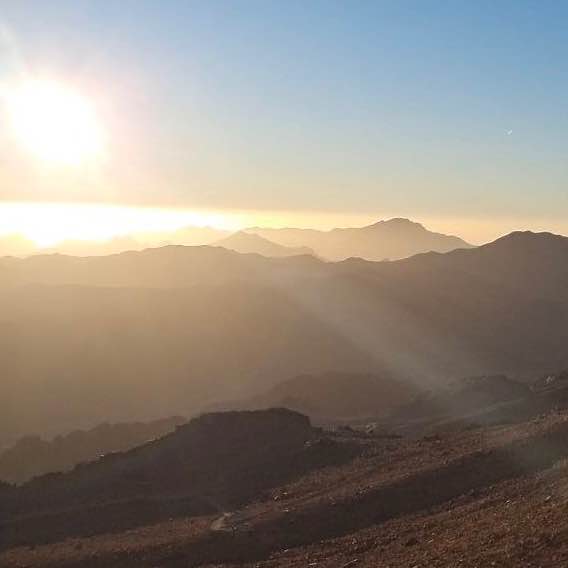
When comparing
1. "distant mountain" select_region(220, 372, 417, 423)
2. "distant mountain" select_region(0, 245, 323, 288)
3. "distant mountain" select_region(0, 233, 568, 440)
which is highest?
"distant mountain" select_region(0, 245, 323, 288)

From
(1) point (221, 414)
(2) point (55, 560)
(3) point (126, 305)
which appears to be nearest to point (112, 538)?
(2) point (55, 560)

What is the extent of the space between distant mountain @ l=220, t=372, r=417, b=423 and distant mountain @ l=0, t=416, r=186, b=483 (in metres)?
12.9

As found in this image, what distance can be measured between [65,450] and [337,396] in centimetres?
2192

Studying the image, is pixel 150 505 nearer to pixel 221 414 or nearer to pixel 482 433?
pixel 221 414

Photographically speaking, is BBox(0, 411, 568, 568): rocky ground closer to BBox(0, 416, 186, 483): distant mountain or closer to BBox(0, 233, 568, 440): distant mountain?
BBox(0, 416, 186, 483): distant mountain

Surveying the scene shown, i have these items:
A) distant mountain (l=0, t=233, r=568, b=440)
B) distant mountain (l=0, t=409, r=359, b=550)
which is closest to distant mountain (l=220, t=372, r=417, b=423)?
distant mountain (l=0, t=233, r=568, b=440)

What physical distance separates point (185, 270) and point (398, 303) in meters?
57.0

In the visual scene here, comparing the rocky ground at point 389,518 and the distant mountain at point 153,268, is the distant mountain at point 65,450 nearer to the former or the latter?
the rocky ground at point 389,518

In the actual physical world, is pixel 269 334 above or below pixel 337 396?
above

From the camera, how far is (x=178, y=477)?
90.9 ft

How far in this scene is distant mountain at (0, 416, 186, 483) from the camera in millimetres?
41094

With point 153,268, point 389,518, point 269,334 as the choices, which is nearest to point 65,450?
point 389,518

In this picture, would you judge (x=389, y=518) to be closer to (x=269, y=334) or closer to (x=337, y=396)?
(x=337, y=396)

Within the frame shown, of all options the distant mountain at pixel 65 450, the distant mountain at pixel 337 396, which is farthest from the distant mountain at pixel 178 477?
the distant mountain at pixel 337 396
